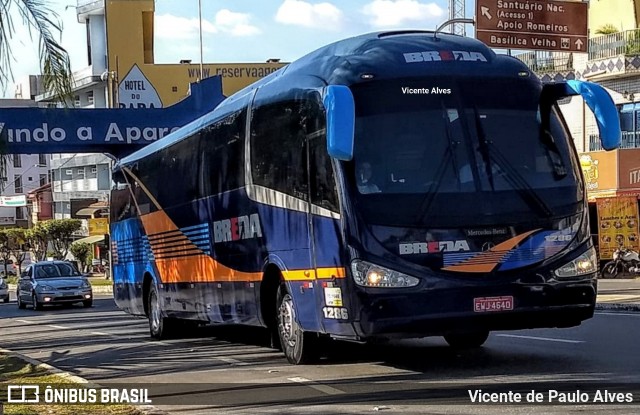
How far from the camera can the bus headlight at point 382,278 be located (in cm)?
954

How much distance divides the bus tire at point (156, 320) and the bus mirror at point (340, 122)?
30.2 ft

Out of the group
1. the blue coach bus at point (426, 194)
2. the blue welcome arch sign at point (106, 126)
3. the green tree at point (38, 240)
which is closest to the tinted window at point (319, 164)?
the blue coach bus at point (426, 194)

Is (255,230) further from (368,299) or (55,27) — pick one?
(55,27)

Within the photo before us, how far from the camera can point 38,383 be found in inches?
437

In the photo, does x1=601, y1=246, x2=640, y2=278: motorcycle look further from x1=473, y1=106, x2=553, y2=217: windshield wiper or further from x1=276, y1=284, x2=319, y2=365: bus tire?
x1=473, y1=106, x2=553, y2=217: windshield wiper

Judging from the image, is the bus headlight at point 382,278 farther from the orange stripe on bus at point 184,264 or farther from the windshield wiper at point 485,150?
the windshield wiper at point 485,150

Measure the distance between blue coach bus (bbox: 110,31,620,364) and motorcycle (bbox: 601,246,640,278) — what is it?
72.7 ft

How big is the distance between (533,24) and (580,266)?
732 inches

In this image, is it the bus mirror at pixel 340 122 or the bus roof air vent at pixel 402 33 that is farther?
the bus roof air vent at pixel 402 33

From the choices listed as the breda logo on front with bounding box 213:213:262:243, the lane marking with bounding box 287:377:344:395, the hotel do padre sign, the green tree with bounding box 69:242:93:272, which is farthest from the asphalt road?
the green tree with bounding box 69:242:93:272

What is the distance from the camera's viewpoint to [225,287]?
45.6ft

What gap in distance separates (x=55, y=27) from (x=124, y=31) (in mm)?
65841

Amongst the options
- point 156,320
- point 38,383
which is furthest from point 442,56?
point 156,320

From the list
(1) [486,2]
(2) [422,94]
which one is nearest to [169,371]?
(2) [422,94]
